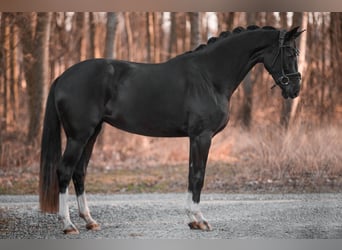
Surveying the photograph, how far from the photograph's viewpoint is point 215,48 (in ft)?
17.6

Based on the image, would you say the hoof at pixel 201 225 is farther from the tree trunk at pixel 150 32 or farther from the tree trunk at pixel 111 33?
the tree trunk at pixel 150 32

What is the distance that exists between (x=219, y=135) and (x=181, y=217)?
4032mm

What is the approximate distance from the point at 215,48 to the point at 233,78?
0.36 meters

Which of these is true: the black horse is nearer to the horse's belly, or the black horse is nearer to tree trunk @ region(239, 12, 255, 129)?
the horse's belly

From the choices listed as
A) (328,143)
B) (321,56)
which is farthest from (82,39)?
(328,143)

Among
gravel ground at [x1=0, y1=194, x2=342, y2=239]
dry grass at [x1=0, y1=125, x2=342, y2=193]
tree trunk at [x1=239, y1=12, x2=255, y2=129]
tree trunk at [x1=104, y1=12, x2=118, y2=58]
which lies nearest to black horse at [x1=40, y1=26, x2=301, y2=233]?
gravel ground at [x1=0, y1=194, x2=342, y2=239]

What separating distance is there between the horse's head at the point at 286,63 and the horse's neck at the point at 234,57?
131mm

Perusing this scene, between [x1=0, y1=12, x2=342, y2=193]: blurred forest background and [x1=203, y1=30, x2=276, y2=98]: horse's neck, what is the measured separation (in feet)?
11.0

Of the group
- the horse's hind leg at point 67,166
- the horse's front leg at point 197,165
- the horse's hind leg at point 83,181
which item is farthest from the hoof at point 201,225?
the horse's hind leg at point 67,166

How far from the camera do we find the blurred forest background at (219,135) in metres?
8.69

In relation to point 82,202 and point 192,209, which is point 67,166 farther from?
point 192,209

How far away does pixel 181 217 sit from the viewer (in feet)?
20.5
